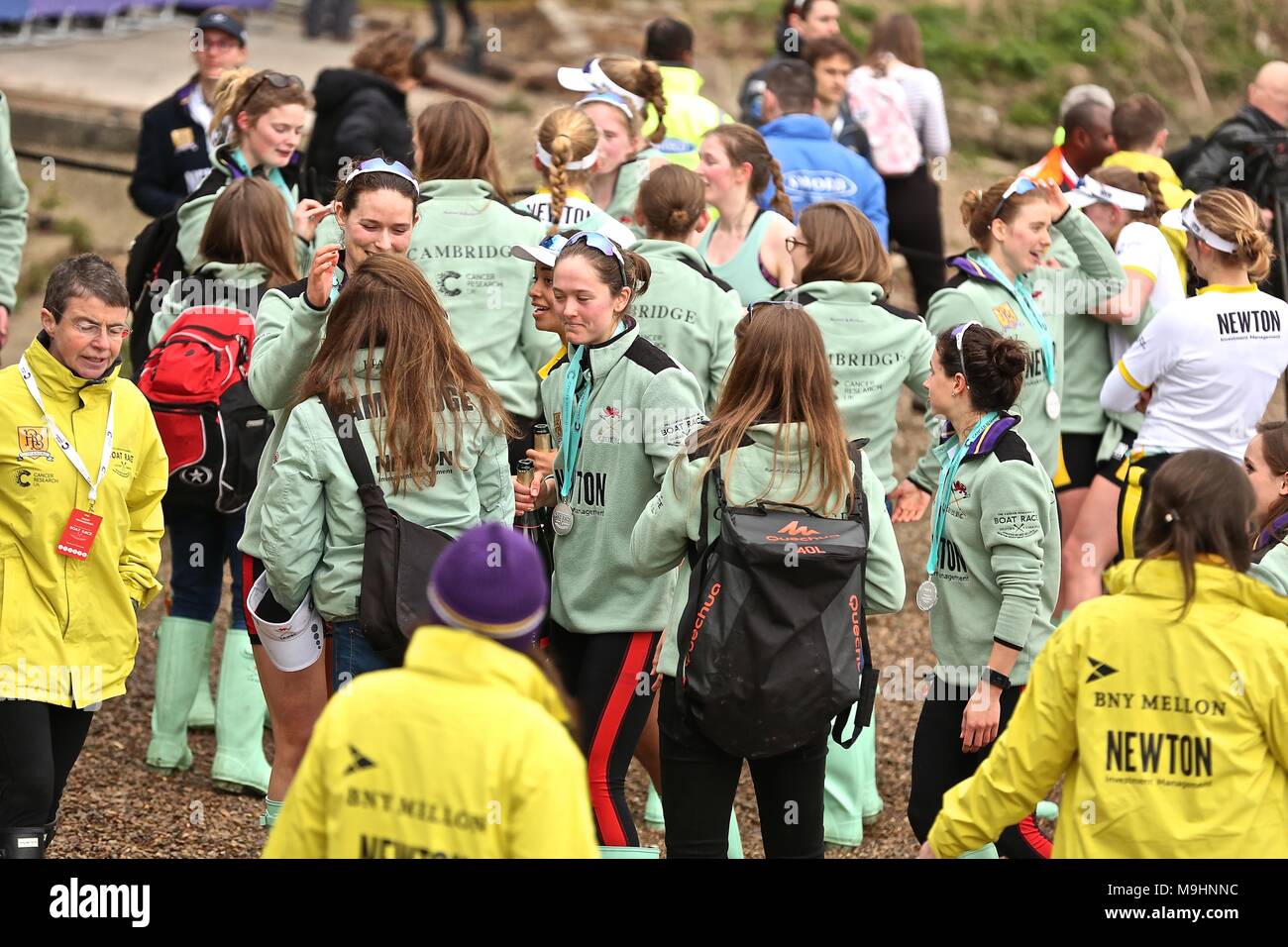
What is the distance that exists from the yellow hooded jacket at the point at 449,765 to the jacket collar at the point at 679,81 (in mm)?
5985

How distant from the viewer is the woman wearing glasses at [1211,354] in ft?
19.6

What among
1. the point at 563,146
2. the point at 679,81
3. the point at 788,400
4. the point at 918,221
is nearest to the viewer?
the point at 788,400

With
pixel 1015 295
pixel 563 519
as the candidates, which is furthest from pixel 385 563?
pixel 1015 295

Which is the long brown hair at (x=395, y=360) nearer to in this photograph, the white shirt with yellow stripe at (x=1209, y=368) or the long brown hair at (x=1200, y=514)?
the long brown hair at (x=1200, y=514)

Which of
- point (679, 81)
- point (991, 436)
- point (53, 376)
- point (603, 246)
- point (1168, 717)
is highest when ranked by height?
point (679, 81)

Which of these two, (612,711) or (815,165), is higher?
(815,165)

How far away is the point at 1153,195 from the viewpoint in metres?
7.45

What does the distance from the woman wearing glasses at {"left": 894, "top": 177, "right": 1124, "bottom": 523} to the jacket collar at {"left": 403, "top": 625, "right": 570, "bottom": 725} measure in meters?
3.21

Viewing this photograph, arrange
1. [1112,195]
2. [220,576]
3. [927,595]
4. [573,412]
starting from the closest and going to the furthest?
[573,412], [927,595], [220,576], [1112,195]

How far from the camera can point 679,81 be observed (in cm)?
858

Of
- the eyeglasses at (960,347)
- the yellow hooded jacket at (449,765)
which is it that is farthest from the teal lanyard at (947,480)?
the yellow hooded jacket at (449,765)

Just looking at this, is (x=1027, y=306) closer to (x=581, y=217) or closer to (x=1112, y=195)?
(x=1112, y=195)

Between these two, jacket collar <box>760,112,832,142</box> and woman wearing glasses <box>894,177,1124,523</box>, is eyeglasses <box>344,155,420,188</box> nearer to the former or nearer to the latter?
woman wearing glasses <box>894,177,1124,523</box>

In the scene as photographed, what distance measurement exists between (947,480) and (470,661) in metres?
2.49
